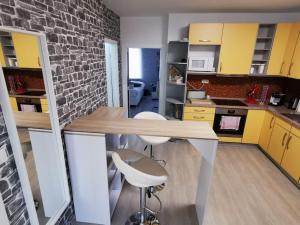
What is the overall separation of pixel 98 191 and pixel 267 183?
249cm

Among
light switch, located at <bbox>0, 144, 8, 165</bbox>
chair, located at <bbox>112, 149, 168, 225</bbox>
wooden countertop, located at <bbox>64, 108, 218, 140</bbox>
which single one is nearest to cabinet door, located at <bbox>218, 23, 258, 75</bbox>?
wooden countertop, located at <bbox>64, 108, 218, 140</bbox>

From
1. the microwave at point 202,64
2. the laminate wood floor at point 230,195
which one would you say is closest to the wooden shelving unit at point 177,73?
the microwave at point 202,64

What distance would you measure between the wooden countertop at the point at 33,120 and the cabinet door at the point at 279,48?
3.81m

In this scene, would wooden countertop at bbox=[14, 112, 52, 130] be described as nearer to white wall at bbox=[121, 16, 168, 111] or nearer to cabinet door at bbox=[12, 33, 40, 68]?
cabinet door at bbox=[12, 33, 40, 68]

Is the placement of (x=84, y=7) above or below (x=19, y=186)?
above

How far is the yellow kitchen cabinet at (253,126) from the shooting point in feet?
11.3

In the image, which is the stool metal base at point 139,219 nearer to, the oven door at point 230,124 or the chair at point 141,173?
the chair at point 141,173

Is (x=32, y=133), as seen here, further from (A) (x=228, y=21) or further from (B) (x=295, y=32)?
(B) (x=295, y=32)

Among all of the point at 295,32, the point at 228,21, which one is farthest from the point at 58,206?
the point at 295,32

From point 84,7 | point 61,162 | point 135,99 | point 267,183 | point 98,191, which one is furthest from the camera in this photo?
point 135,99

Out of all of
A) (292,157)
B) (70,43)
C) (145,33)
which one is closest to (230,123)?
(292,157)

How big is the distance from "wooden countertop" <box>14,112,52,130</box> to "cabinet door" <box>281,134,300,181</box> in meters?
3.24

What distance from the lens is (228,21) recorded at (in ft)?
11.4

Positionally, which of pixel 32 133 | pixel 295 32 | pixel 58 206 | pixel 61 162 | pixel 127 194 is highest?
pixel 295 32
